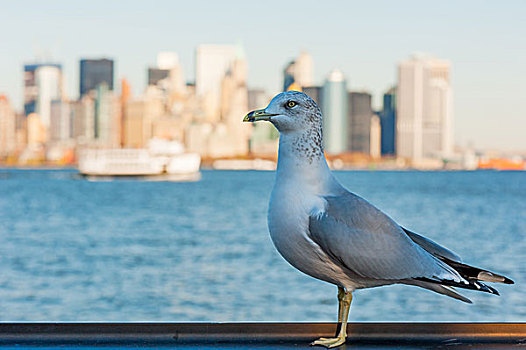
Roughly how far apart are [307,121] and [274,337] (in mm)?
998

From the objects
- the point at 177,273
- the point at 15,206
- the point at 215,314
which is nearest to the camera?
the point at 215,314

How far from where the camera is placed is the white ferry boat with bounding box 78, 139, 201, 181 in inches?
3580

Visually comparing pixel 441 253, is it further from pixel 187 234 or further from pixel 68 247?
pixel 187 234

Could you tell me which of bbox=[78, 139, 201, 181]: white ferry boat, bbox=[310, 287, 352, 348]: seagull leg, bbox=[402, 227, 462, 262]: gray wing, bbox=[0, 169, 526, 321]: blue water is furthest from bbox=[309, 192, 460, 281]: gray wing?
bbox=[78, 139, 201, 181]: white ferry boat

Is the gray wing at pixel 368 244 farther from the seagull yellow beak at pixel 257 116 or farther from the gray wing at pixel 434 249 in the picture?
the seagull yellow beak at pixel 257 116

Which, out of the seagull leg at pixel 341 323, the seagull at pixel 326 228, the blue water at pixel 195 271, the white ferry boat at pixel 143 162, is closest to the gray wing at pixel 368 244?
the seagull at pixel 326 228

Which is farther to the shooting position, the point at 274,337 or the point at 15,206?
the point at 15,206

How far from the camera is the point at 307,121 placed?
10.5 ft

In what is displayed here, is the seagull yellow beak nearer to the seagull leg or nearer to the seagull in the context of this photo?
the seagull

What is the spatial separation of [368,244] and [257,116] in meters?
0.67

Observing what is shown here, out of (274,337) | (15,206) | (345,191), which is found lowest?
(15,206)

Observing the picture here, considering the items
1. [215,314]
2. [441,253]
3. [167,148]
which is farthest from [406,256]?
[167,148]

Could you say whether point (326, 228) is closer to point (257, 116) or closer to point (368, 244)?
point (368, 244)

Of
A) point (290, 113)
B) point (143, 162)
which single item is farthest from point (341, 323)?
point (143, 162)
